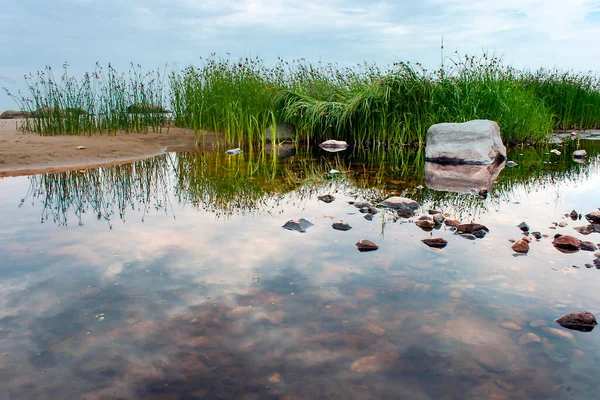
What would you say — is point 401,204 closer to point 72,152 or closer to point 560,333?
point 560,333

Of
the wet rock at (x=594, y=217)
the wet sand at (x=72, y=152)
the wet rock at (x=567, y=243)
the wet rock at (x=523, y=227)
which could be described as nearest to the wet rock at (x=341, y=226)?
the wet rock at (x=523, y=227)

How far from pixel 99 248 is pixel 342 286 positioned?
181 centimetres

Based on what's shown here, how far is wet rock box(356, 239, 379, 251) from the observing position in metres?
3.21

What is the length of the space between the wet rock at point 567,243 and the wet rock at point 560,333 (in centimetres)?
137

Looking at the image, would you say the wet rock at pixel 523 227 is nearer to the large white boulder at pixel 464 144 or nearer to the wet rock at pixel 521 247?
the wet rock at pixel 521 247

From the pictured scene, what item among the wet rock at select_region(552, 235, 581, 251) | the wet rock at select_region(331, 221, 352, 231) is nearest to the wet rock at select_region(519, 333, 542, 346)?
the wet rock at select_region(552, 235, 581, 251)

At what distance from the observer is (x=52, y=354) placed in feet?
6.30

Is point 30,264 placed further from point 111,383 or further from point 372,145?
point 372,145

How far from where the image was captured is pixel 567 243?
10.8ft

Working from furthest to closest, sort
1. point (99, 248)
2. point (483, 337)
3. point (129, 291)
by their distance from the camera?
point (99, 248) → point (129, 291) → point (483, 337)

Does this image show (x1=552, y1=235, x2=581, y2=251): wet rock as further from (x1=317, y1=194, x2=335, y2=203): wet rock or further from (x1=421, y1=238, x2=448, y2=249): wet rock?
(x1=317, y1=194, x2=335, y2=203): wet rock

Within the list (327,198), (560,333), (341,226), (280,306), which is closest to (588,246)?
(560,333)

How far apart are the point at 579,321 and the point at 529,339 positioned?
31 cm

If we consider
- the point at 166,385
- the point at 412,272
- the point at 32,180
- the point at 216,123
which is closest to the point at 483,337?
the point at 412,272
